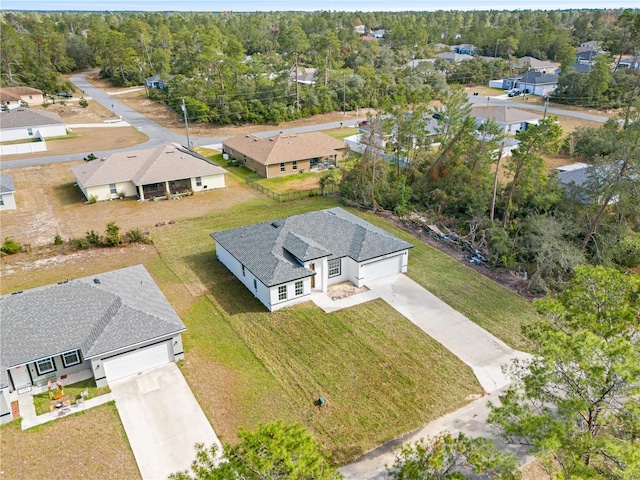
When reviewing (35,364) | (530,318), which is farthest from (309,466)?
(530,318)

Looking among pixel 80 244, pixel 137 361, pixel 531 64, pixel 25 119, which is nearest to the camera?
pixel 137 361

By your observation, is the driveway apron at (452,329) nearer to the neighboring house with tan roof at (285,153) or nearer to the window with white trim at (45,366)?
the window with white trim at (45,366)

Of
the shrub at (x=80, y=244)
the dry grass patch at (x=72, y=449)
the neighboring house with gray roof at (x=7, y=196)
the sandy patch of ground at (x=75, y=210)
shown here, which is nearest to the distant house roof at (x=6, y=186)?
the neighboring house with gray roof at (x=7, y=196)

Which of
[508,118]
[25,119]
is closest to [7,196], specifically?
[25,119]

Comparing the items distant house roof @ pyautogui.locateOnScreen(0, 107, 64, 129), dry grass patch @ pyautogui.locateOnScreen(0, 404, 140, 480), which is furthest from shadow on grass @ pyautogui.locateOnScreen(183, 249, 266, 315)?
distant house roof @ pyautogui.locateOnScreen(0, 107, 64, 129)

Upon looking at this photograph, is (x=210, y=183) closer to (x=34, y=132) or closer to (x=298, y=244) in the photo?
(x=298, y=244)

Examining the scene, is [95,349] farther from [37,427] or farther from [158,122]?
[158,122]
